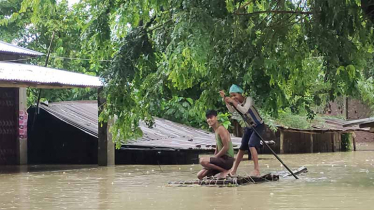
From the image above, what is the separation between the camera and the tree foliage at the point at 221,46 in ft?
28.4

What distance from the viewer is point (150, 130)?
19750 millimetres

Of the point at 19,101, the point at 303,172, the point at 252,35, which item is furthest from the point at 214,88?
the point at 19,101

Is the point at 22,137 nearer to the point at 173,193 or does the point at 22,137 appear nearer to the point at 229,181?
the point at 229,181

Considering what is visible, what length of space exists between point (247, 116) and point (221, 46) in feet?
4.52

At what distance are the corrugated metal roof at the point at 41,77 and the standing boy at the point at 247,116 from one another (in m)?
5.29

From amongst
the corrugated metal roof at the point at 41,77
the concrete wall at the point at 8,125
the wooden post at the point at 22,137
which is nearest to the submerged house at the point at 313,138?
the wooden post at the point at 22,137

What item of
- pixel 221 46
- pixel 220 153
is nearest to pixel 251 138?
pixel 220 153

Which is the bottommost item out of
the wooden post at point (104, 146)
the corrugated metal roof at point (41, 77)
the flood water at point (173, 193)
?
the flood water at point (173, 193)

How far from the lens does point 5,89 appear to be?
61.7 ft

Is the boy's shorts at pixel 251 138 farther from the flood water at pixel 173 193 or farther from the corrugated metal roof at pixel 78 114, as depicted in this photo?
the corrugated metal roof at pixel 78 114

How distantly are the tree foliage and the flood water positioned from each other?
1.33 m

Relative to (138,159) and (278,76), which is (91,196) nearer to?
(278,76)

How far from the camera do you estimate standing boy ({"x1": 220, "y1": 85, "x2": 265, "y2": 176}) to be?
11047 millimetres

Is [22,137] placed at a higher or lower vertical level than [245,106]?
lower
